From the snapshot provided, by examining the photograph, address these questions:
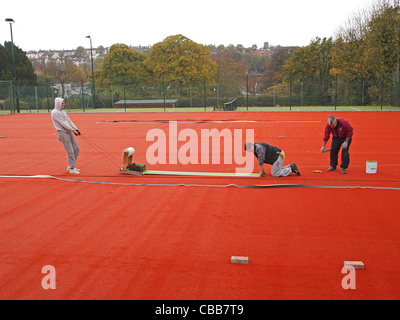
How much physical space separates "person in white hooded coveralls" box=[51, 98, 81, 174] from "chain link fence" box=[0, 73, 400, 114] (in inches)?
1078

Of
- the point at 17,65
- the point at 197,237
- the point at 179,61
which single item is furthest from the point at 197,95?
the point at 197,237

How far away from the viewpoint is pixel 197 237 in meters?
6.22

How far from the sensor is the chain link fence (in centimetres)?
3697

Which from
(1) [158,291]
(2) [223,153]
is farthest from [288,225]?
(2) [223,153]

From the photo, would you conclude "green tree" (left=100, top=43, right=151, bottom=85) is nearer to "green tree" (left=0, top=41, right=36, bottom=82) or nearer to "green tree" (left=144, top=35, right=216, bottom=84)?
"green tree" (left=144, top=35, right=216, bottom=84)

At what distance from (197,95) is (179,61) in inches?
403

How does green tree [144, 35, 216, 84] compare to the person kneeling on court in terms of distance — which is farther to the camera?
green tree [144, 35, 216, 84]

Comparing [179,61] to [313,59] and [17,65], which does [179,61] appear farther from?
[17,65]

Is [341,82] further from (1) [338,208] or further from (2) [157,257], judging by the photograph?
(2) [157,257]

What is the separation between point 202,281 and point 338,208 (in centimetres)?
364

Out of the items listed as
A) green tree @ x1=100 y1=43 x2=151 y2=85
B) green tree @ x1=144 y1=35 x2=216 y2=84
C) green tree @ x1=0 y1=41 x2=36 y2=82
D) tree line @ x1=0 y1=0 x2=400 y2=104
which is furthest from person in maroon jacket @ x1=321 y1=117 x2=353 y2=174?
green tree @ x1=0 y1=41 x2=36 y2=82

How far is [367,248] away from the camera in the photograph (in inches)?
225

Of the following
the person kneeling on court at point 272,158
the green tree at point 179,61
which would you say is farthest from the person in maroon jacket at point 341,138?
the green tree at point 179,61

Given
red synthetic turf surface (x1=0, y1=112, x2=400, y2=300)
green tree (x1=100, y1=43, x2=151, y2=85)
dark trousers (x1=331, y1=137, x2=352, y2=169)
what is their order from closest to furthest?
red synthetic turf surface (x1=0, y1=112, x2=400, y2=300)
dark trousers (x1=331, y1=137, x2=352, y2=169)
green tree (x1=100, y1=43, x2=151, y2=85)
